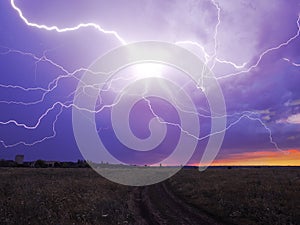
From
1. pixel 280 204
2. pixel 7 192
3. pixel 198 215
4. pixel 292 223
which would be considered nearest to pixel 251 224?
pixel 292 223

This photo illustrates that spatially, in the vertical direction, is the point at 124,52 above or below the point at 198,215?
above

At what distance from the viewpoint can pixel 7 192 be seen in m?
→ 17.5

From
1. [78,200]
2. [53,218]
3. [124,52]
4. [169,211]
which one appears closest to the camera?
[53,218]

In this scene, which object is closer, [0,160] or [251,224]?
[251,224]

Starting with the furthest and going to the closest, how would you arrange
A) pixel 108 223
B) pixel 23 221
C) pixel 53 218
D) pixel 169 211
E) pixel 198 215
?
pixel 169 211
pixel 198 215
pixel 108 223
pixel 53 218
pixel 23 221

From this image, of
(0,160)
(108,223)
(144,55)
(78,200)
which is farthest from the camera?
(0,160)

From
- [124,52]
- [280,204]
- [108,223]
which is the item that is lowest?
[108,223]

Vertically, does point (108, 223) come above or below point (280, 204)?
below

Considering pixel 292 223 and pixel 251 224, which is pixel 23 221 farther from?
pixel 292 223

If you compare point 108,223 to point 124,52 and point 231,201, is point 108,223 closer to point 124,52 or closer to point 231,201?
point 231,201

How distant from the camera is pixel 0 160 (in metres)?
99.2

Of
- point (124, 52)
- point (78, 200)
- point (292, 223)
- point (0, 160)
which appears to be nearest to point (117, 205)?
point (78, 200)

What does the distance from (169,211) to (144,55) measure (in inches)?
1553

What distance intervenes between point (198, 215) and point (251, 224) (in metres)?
2.72
